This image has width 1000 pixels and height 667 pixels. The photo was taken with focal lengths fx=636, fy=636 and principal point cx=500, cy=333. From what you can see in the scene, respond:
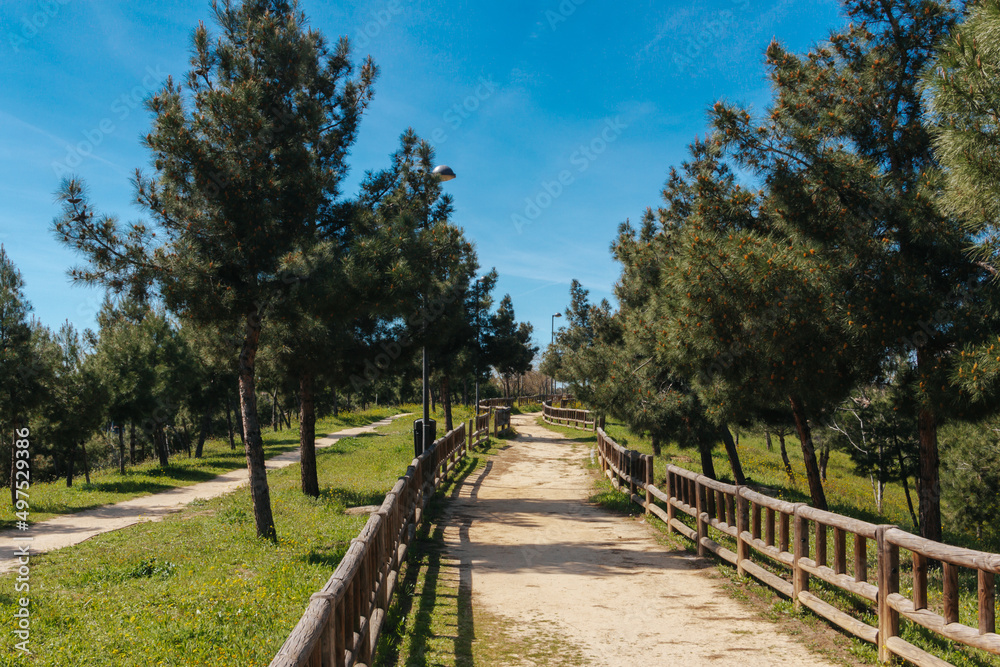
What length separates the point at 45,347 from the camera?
15.2 m

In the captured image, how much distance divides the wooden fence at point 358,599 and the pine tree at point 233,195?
9.83ft

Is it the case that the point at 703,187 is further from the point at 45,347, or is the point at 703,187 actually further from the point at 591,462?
the point at 45,347

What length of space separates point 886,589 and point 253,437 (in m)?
7.73

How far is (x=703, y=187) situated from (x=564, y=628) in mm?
5833

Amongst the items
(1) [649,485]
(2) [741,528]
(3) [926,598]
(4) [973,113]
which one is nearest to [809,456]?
(1) [649,485]

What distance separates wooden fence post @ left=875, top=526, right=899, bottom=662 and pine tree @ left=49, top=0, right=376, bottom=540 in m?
7.23

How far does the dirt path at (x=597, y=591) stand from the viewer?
5.25 m

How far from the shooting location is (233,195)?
870cm

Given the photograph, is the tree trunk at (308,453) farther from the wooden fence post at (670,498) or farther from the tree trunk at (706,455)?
the tree trunk at (706,455)

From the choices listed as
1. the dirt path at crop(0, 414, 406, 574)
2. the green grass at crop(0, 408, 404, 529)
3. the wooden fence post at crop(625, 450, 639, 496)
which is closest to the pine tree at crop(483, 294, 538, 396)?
the green grass at crop(0, 408, 404, 529)

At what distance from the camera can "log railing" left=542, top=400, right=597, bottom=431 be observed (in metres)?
33.4

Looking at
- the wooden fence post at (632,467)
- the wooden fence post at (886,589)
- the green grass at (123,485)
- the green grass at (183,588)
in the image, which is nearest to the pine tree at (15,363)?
the green grass at (123,485)

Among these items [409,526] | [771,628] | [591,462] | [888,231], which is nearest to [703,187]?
[888,231]

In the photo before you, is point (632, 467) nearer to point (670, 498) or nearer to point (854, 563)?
point (670, 498)
